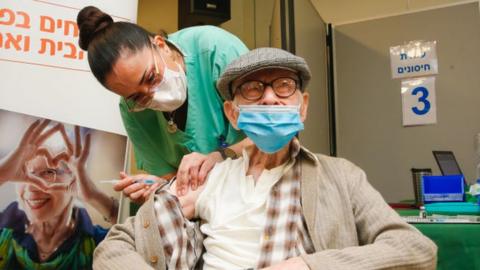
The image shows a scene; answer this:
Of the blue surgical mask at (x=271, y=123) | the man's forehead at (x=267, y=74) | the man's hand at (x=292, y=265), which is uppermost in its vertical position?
the man's forehead at (x=267, y=74)

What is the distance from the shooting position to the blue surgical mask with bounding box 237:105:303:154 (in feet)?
3.06

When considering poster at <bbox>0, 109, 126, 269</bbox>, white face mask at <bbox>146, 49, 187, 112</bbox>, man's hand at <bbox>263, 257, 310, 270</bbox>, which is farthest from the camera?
poster at <bbox>0, 109, 126, 269</bbox>

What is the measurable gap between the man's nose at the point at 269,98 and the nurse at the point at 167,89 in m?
0.21

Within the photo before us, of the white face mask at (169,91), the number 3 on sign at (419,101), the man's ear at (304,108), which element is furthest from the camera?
the number 3 on sign at (419,101)

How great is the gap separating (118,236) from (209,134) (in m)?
0.46

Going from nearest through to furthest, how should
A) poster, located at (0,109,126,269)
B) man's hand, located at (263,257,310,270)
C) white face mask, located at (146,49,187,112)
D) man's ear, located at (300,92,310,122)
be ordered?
man's hand, located at (263,257,310,270) → man's ear, located at (300,92,310,122) → white face mask, located at (146,49,187,112) → poster, located at (0,109,126,269)

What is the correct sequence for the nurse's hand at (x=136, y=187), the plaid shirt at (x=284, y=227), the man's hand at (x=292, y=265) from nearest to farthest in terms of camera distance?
the man's hand at (x=292, y=265) < the plaid shirt at (x=284, y=227) < the nurse's hand at (x=136, y=187)

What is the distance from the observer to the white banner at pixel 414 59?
2.64 meters

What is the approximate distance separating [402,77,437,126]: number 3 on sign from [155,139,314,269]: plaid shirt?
75.9 inches

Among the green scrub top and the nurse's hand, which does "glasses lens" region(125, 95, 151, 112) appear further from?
the nurse's hand

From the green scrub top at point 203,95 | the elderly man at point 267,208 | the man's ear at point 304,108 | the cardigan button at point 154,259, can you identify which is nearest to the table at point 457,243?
the elderly man at point 267,208

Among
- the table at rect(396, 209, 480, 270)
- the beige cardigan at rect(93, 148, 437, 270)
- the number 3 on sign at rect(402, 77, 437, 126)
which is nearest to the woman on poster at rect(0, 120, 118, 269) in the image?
the beige cardigan at rect(93, 148, 437, 270)

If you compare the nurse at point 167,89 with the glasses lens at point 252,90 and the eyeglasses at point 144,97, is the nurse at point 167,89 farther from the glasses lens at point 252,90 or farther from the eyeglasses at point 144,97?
the glasses lens at point 252,90

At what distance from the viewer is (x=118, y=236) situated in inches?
37.9
